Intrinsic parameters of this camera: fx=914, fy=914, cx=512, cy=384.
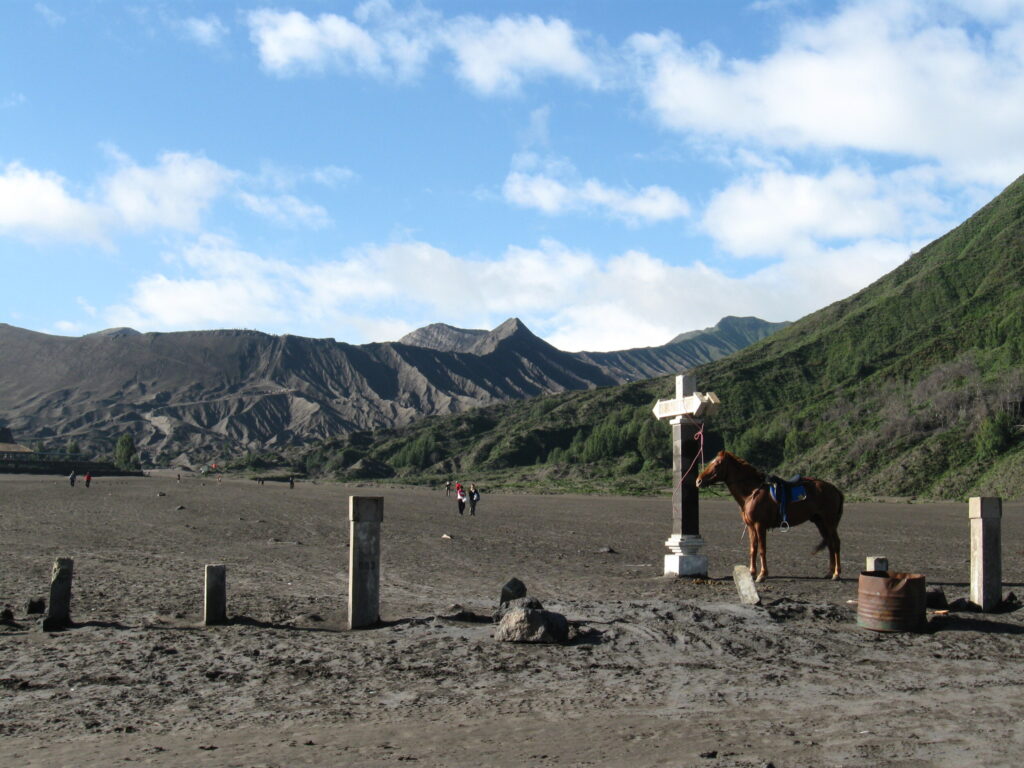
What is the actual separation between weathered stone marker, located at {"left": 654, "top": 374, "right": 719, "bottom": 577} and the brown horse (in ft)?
2.22

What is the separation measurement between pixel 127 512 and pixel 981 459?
56.8 m

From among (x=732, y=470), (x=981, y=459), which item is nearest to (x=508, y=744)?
(x=732, y=470)

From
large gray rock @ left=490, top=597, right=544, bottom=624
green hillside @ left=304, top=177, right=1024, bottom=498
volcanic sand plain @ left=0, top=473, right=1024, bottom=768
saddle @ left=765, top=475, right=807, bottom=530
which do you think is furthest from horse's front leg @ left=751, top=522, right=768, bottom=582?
green hillside @ left=304, top=177, right=1024, bottom=498

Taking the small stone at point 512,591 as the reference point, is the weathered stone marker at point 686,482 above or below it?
above

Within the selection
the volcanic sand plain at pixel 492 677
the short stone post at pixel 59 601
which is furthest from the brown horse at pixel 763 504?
the short stone post at pixel 59 601

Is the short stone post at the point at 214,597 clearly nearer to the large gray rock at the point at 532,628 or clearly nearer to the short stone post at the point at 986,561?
the large gray rock at the point at 532,628

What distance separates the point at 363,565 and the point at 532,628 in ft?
8.68

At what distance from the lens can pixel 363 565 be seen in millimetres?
12312

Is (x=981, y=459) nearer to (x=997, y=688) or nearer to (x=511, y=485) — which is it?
(x=511, y=485)

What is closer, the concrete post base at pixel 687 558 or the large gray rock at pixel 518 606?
the large gray rock at pixel 518 606

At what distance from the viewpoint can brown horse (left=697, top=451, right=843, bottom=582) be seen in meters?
17.0

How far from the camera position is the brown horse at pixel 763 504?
55.8ft

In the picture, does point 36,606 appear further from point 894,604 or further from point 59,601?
point 894,604

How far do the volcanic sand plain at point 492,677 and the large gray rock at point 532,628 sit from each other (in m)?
0.18
